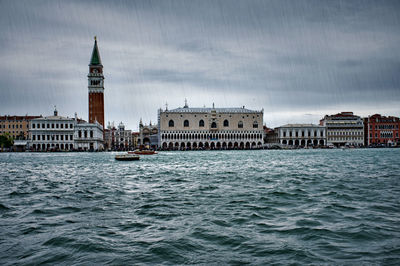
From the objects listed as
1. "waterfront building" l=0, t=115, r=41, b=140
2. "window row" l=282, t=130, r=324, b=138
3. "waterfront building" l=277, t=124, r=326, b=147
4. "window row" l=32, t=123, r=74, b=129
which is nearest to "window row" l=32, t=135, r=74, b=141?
"window row" l=32, t=123, r=74, b=129

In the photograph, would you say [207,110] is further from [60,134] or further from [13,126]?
[13,126]

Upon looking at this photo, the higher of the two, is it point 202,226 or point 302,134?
point 302,134

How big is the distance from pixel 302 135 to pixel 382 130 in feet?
71.6

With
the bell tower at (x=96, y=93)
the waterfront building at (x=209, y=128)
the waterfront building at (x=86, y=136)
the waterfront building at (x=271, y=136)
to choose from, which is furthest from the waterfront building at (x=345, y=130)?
the waterfront building at (x=86, y=136)

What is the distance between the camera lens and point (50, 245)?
22.0ft

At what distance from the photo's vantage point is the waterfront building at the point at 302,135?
104875 millimetres

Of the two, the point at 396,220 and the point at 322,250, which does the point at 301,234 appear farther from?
the point at 396,220

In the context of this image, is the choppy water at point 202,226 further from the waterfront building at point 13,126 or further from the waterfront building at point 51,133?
the waterfront building at point 13,126

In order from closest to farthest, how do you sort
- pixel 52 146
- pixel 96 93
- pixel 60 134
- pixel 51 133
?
pixel 51 133 < pixel 60 134 < pixel 52 146 < pixel 96 93

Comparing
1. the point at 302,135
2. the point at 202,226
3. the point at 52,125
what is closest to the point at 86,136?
the point at 52,125

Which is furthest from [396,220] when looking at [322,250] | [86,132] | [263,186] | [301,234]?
[86,132]

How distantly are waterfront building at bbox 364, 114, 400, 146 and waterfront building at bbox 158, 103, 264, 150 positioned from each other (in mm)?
30730

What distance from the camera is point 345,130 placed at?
105812 mm

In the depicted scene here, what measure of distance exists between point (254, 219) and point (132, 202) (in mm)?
4149
